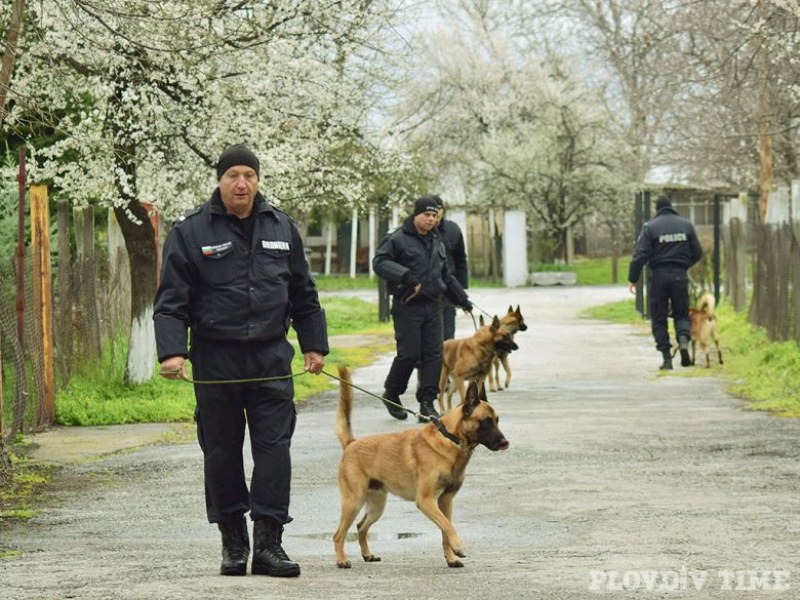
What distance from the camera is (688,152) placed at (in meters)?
33.3

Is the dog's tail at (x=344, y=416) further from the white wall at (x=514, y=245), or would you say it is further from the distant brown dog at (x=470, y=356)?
the white wall at (x=514, y=245)

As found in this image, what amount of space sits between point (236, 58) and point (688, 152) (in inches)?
698

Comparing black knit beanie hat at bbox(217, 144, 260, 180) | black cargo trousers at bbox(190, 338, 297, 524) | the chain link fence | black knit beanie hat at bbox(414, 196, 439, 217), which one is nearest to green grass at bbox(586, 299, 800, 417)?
black knit beanie hat at bbox(414, 196, 439, 217)

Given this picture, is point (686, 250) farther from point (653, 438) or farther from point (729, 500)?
point (729, 500)

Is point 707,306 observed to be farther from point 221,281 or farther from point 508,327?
point 221,281

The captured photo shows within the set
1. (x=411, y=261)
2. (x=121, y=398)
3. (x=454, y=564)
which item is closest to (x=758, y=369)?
(x=411, y=261)

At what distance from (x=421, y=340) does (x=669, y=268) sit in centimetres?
612

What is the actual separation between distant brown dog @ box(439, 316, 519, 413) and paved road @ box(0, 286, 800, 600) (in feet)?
1.94

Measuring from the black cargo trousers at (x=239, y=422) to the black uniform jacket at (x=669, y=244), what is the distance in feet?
40.9

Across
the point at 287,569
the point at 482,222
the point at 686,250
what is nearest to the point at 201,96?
the point at 686,250

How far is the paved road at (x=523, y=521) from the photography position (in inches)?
281

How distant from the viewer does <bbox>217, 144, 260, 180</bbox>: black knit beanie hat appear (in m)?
7.69

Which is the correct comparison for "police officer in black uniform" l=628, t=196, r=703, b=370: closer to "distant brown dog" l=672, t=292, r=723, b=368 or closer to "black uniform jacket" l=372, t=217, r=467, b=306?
"distant brown dog" l=672, t=292, r=723, b=368

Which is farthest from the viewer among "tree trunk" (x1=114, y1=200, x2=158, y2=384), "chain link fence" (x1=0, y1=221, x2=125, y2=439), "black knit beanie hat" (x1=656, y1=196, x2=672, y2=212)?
"black knit beanie hat" (x1=656, y1=196, x2=672, y2=212)
